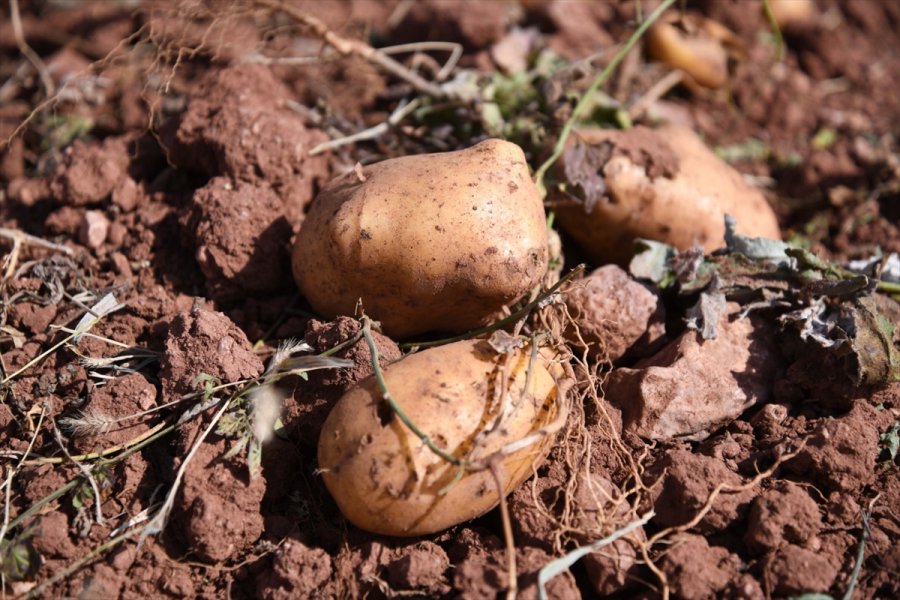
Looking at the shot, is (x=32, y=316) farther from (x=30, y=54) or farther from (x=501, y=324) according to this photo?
(x=30, y=54)

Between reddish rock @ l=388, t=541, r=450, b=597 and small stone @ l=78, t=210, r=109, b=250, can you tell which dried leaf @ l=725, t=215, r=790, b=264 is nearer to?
reddish rock @ l=388, t=541, r=450, b=597

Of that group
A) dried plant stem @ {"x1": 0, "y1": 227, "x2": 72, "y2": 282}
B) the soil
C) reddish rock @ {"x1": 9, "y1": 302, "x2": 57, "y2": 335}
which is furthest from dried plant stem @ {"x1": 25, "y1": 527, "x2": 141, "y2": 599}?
dried plant stem @ {"x1": 0, "y1": 227, "x2": 72, "y2": 282}

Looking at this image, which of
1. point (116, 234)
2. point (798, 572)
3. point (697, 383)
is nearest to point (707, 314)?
point (697, 383)

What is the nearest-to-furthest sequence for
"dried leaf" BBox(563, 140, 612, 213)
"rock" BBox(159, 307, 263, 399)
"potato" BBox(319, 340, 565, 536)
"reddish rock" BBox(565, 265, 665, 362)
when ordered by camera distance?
"potato" BBox(319, 340, 565, 536) < "rock" BBox(159, 307, 263, 399) < "reddish rock" BBox(565, 265, 665, 362) < "dried leaf" BBox(563, 140, 612, 213)

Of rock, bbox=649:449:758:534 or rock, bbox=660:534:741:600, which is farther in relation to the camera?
rock, bbox=649:449:758:534

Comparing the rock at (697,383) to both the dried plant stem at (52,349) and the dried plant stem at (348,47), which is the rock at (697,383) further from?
the dried plant stem at (52,349)

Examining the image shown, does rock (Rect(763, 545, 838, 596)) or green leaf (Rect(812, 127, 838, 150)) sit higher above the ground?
green leaf (Rect(812, 127, 838, 150))
